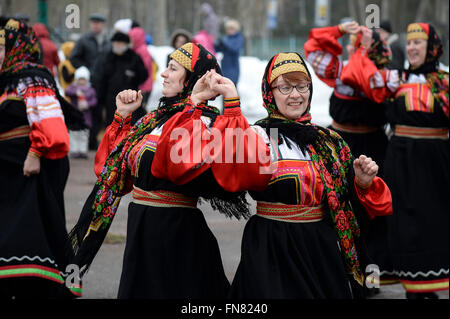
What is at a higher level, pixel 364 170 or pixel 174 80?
pixel 174 80

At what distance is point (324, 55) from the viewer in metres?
6.74

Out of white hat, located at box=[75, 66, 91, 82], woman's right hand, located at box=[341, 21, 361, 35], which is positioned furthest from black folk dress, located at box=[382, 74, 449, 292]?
white hat, located at box=[75, 66, 91, 82]

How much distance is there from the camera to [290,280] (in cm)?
386

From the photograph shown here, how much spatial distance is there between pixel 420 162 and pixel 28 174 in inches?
119

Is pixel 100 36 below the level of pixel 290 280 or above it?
above

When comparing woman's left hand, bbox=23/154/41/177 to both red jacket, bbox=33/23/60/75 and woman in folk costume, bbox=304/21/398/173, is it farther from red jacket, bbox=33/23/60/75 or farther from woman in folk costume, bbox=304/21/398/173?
red jacket, bbox=33/23/60/75

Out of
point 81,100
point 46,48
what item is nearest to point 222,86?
point 46,48

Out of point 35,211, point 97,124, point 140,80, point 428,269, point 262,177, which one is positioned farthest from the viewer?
point 97,124

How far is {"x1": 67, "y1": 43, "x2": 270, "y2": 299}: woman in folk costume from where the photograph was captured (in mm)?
4141

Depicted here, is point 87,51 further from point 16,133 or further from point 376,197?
point 376,197
